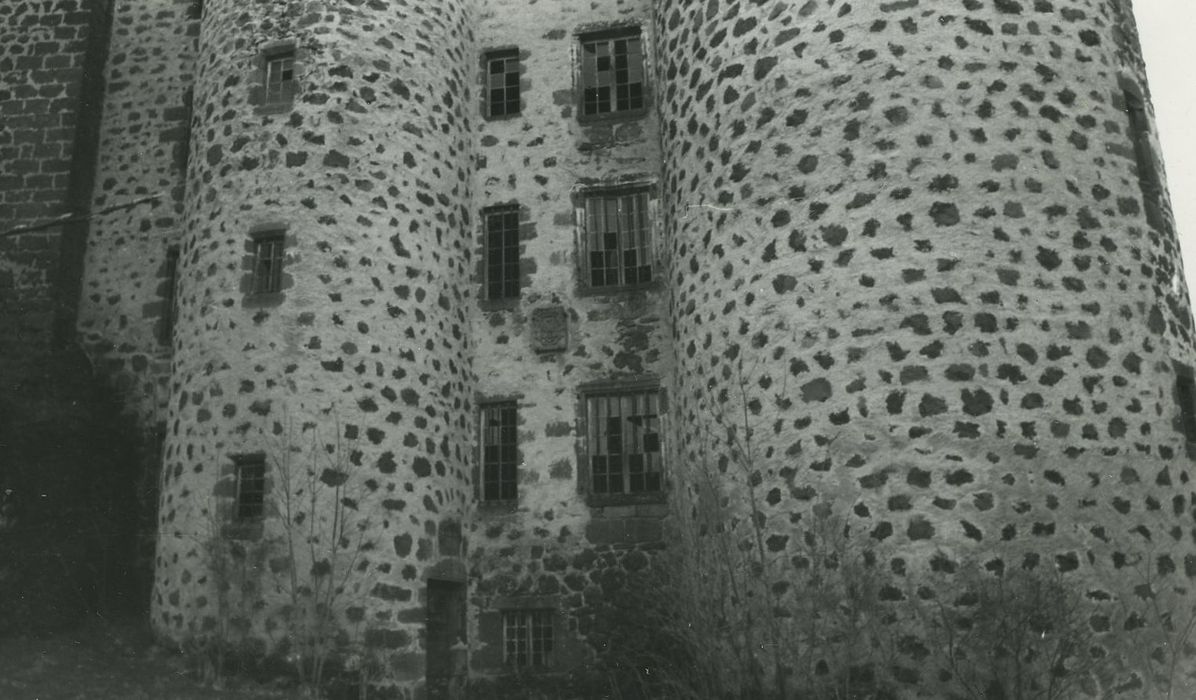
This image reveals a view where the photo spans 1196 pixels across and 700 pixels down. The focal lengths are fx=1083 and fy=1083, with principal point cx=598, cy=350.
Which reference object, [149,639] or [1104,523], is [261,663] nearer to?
[149,639]

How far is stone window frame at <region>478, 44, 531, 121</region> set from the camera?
50.7ft

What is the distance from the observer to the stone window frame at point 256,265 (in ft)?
42.6

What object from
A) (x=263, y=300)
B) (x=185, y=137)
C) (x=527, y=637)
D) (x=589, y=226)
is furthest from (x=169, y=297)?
(x=527, y=637)

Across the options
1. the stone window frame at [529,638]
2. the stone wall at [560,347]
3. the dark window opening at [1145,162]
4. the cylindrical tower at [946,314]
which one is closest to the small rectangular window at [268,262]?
the stone wall at [560,347]

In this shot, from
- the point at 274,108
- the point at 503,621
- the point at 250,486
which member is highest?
the point at 274,108

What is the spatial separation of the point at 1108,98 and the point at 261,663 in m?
10.8

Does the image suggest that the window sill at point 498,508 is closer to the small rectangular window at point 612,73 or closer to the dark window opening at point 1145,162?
the small rectangular window at point 612,73

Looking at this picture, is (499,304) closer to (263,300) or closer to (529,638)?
(263,300)

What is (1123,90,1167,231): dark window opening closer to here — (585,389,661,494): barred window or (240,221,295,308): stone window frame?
(585,389,661,494): barred window

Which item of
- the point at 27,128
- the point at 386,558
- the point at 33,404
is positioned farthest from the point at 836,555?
the point at 27,128

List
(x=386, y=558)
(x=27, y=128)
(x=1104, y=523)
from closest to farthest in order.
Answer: (x=1104, y=523) → (x=386, y=558) → (x=27, y=128)

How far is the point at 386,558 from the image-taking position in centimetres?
1233

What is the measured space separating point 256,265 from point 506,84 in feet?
15.4

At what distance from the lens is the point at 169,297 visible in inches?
635
